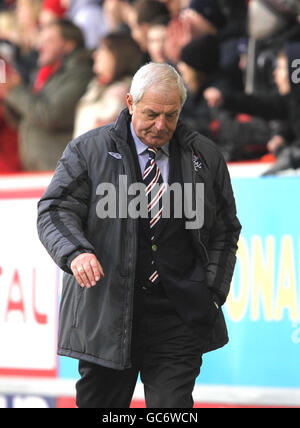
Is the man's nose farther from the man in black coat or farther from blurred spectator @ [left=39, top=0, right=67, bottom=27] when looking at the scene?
blurred spectator @ [left=39, top=0, right=67, bottom=27]

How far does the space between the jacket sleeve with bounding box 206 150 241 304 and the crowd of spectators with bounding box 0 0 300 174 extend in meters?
1.67

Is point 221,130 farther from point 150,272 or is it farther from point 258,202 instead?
point 150,272

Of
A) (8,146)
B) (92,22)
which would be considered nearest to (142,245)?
(8,146)

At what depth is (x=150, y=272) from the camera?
15.0 feet

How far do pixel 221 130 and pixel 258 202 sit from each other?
1434 mm

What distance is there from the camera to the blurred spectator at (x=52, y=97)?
872cm

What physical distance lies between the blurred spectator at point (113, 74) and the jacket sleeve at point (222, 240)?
11.3 ft

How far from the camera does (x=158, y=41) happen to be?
861 cm

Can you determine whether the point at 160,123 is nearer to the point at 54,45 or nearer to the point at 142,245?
the point at 142,245
